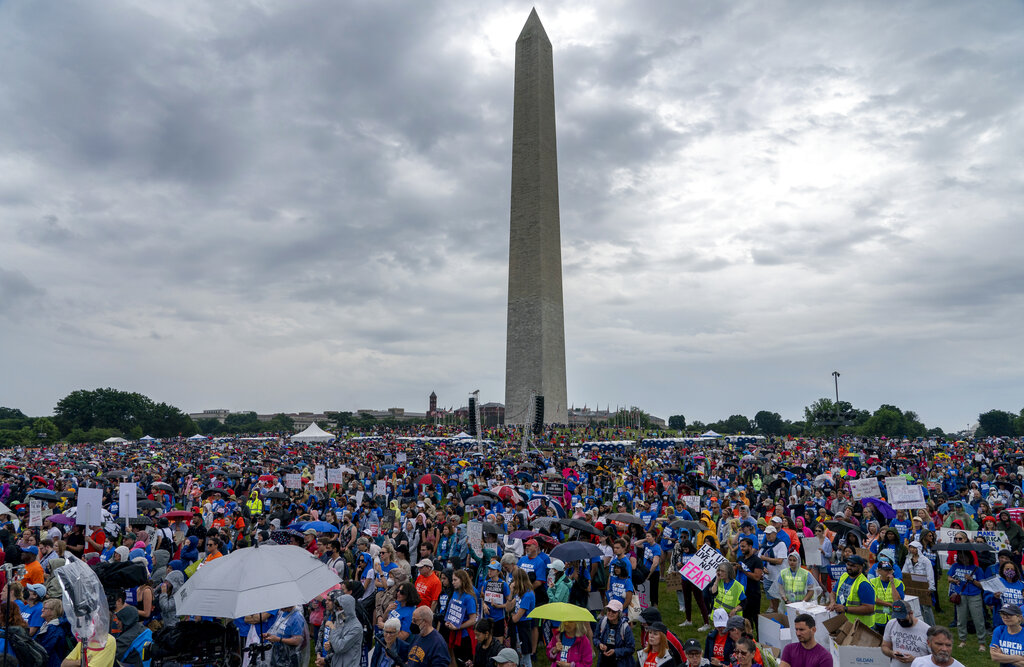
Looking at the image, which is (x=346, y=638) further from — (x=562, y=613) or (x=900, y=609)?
(x=900, y=609)

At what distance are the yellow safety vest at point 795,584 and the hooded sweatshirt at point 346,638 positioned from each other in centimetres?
529

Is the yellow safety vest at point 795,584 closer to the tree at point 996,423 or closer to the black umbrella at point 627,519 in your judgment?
the black umbrella at point 627,519

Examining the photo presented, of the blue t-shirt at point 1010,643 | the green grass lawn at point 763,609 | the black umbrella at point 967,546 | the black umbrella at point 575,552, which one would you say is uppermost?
the black umbrella at point 575,552

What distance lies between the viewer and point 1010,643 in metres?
6.49

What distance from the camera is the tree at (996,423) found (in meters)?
123

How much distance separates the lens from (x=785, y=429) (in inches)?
6038

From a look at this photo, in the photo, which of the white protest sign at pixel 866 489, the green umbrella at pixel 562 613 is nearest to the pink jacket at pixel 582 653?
the green umbrella at pixel 562 613

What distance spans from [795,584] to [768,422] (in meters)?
161

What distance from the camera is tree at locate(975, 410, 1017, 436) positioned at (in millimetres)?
122625

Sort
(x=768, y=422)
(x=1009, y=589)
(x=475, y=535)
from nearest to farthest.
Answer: (x=1009, y=589) < (x=475, y=535) < (x=768, y=422)

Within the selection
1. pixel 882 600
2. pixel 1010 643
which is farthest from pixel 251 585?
pixel 1010 643

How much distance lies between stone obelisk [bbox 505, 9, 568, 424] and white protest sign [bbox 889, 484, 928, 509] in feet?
160

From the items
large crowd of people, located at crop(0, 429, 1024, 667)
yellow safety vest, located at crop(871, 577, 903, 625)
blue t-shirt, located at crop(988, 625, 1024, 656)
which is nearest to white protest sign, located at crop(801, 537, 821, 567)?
large crowd of people, located at crop(0, 429, 1024, 667)

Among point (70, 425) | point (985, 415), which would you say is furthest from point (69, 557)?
point (985, 415)
